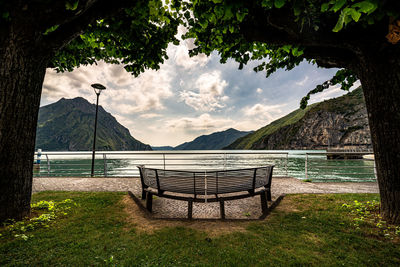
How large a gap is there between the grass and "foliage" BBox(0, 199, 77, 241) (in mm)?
132

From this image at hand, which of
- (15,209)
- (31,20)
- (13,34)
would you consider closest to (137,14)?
(31,20)

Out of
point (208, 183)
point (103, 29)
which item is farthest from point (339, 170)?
point (103, 29)

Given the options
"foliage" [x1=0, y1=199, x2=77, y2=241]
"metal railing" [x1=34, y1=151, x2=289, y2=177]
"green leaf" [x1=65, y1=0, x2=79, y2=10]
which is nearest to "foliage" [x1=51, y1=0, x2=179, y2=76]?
"green leaf" [x1=65, y1=0, x2=79, y2=10]

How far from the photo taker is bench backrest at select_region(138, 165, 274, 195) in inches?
148

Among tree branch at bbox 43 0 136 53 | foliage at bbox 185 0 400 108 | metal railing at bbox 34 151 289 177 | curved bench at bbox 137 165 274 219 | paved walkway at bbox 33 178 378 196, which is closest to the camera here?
foliage at bbox 185 0 400 108

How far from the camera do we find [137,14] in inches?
152

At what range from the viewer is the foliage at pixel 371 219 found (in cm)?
296

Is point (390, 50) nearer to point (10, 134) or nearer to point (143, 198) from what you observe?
point (143, 198)

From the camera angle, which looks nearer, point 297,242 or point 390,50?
point 297,242

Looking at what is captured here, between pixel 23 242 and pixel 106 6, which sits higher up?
pixel 106 6

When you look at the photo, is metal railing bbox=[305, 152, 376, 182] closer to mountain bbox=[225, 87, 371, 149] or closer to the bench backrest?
the bench backrest

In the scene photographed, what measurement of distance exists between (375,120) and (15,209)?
7.09 metres

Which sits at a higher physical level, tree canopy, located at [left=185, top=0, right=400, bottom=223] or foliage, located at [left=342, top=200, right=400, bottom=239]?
tree canopy, located at [left=185, top=0, right=400, bottom=223]

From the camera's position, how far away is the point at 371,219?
3.43 meters
